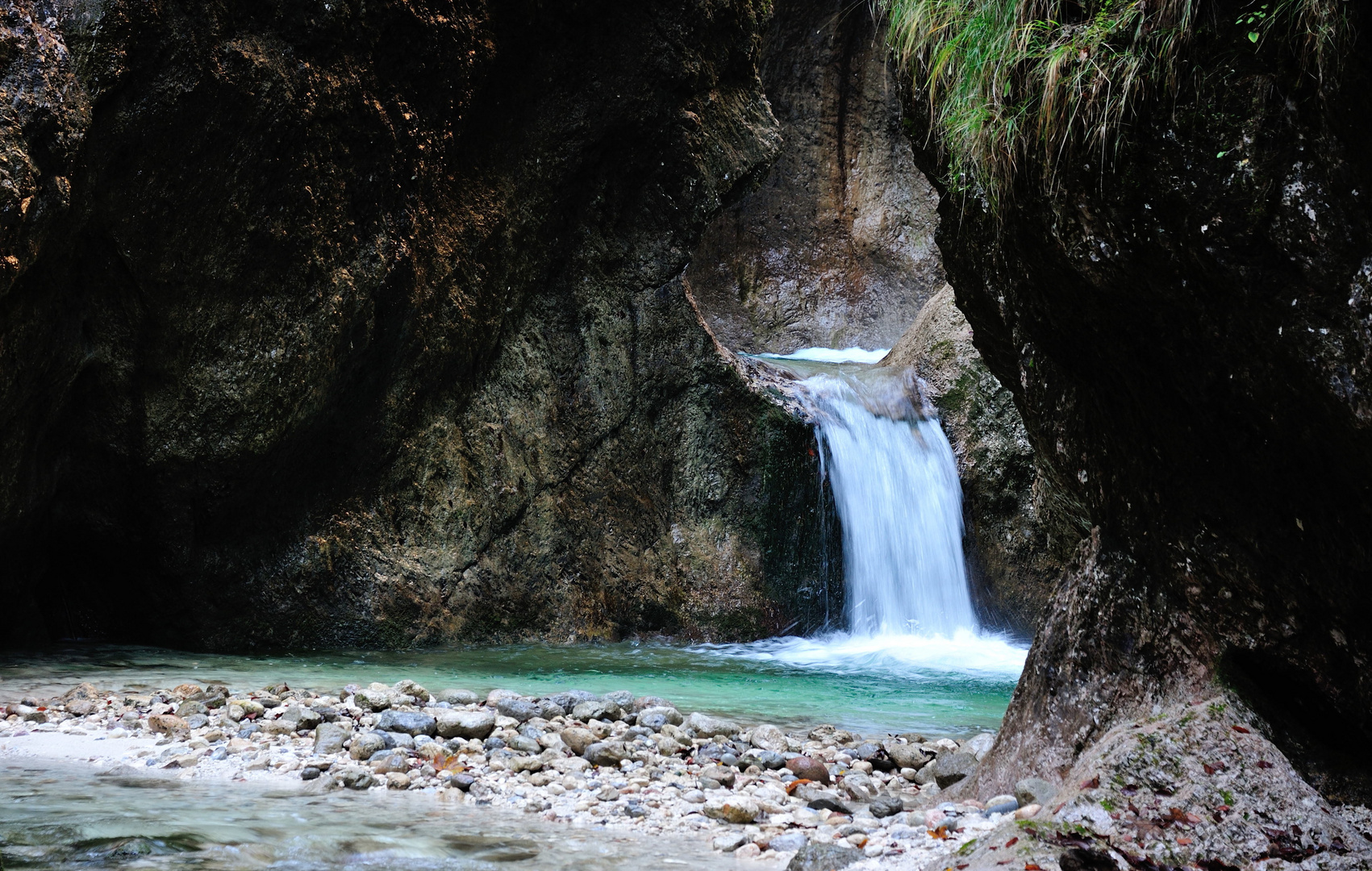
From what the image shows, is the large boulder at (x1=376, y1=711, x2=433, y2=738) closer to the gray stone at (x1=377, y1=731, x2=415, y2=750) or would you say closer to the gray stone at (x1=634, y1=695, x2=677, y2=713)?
the gray stone at (x1=377, y1=731, x2=415, y2=750)

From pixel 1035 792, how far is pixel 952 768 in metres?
0.88

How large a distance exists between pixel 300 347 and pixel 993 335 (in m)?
5.70

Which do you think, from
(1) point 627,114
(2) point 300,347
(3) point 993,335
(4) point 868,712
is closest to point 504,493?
(2) point 300,347

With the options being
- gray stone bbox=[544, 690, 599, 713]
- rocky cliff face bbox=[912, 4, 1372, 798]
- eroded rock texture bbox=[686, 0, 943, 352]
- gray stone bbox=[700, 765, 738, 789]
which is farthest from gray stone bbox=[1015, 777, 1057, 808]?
eroded rock texture bbox=[686, 0, 943, 352]

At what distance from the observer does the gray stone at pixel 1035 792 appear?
2.91 meters

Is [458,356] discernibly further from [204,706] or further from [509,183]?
[204,706]

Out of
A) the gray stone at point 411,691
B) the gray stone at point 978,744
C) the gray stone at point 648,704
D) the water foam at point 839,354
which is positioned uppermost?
the water foam at point 839,354

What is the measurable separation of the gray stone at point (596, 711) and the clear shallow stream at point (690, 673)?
0.97 metres

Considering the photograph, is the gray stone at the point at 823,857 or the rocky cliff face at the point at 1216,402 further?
the gray stone at the point at 823,857

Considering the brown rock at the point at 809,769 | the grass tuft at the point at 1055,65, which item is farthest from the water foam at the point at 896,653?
the grass tuft at the point at 1055,65

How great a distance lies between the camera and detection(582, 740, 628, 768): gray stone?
3918mm

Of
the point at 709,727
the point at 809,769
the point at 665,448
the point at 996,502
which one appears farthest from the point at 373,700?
the point at 996,502

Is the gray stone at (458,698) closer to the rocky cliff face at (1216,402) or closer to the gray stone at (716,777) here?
the gray stone at (716,777)

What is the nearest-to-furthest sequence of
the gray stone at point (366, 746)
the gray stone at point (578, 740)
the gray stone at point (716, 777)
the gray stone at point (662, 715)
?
the gray stone at point (716, 777), the gray stone at point (366, 746), the gray stone at point (578, 740), the gray stone at point (662, 715)
